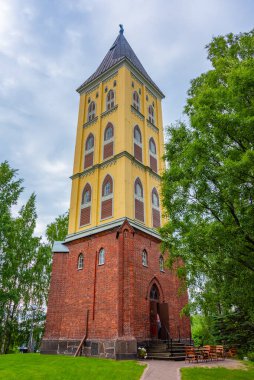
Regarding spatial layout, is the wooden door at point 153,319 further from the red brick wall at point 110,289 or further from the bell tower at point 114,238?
the red brick wall at point 110,289

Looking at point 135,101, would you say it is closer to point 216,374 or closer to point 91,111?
point 91,111

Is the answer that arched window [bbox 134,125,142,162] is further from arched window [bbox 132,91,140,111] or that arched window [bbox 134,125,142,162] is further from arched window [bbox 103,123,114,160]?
arched window [bbox 132,91,140,111]

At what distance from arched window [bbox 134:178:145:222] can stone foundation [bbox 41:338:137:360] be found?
25.0 ft

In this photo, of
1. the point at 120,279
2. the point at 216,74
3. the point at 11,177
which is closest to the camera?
the point at 216,74

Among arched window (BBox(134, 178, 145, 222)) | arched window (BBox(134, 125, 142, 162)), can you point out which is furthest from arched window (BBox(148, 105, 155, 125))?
arched window (BBox(134, 178, 145, 222))

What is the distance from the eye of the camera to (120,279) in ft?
53.0

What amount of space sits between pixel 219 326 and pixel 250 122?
1720 cm

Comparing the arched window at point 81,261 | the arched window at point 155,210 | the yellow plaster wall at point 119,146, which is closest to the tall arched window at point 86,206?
the yellow plaster wall at point 119,146

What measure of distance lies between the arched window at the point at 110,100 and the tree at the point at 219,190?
1455 cm

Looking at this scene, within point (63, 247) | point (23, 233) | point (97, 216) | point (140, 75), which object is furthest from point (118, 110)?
point (23, 233)

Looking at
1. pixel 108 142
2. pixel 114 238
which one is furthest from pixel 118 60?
pixel 114 238

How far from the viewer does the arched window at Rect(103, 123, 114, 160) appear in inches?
873

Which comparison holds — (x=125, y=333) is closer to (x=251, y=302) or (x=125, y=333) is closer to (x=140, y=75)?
(x=251, y=302)

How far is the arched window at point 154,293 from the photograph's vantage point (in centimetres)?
1808
